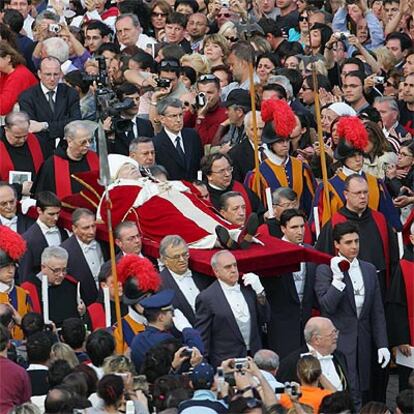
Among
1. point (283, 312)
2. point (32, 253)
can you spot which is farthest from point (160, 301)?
point (32, 253)

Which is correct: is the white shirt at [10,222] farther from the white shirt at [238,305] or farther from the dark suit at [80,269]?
the white shirt at [238,305]

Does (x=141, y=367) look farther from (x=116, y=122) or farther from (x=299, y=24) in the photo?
(x=299, y=24)

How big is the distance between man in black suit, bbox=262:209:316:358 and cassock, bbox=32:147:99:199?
207cm

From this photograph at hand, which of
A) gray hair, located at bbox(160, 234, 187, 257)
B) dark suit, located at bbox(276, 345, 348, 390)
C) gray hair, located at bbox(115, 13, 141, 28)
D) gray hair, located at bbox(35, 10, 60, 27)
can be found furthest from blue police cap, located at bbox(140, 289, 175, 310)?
gray hair, located at bbox(35, 10, 60, 27)

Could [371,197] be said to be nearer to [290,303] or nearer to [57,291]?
[290,303]

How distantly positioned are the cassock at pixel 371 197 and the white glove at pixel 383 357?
1567 millimetres

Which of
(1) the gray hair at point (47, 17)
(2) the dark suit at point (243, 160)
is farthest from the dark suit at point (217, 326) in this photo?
(1) the gray hair at point (47, 17)

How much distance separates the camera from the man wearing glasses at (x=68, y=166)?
17906mm

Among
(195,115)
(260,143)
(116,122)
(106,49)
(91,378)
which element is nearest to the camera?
(91,378)

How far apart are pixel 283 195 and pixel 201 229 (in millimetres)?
899

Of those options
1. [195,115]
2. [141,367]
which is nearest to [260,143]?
[195,115]

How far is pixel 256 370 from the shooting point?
13.9 m

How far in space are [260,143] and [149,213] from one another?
182 centimetres

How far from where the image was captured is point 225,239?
16.6 meters
